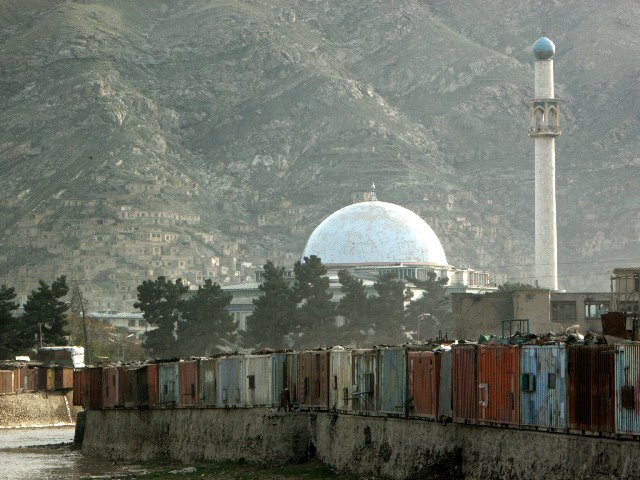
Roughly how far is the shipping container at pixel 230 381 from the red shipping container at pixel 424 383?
9.38 metres

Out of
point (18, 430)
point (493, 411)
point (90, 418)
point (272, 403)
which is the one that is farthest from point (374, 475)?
point (18, 430)

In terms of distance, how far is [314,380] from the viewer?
146 feet

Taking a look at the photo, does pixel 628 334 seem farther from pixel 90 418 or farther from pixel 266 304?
pixel 266 304

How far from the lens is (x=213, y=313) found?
97.0 m

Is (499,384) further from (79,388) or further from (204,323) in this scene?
(204,323)

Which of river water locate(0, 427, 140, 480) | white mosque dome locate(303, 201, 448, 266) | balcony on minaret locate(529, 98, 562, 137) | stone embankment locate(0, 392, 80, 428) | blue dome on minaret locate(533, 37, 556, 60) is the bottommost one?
river water locate(0, 427, 140, 480)

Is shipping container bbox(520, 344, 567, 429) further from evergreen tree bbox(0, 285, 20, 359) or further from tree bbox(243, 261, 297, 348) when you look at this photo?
tree bbox(243, 261, 297, 348)

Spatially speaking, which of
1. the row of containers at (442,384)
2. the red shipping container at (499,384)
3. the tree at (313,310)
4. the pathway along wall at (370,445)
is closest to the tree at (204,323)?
the tree at (313,310)

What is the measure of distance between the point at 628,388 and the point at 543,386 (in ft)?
9.73

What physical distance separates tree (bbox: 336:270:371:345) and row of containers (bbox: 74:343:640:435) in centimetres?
4261

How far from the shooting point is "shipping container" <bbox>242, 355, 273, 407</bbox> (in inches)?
1834

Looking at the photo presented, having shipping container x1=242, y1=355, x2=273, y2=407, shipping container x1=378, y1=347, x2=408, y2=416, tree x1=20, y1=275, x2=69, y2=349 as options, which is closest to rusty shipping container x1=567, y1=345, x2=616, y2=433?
shipping container x1=378, y1=347, x2=408, y2=416

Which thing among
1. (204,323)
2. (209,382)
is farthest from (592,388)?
(204,323)

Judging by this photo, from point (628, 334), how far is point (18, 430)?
37.9 m
